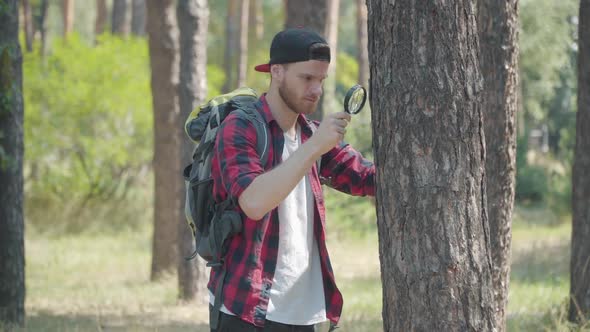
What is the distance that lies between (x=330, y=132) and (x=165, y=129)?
8.96 m

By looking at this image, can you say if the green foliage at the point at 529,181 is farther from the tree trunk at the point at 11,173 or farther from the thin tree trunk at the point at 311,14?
the tree trunk at the point at 11,173

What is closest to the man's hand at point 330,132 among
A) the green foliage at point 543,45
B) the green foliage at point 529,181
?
the green foliage at point 529,181

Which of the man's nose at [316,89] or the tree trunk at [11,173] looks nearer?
the man's nose at [316,89]

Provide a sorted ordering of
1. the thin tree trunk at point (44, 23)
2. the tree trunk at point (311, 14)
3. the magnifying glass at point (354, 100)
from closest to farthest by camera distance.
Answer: the magnifying glass at point (354, 100), the tree trunk at point (311, 14), the thin tree trunk at point (44, 23)

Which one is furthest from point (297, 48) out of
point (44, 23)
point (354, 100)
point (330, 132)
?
point (44, 23)

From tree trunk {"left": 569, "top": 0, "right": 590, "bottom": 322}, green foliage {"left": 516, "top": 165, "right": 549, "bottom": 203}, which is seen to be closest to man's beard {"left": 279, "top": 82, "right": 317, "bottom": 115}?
tree trunk {"left": 569, "top": 0, "right": 590, "bottom": 322}

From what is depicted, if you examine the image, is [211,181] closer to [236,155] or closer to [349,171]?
[236,155]

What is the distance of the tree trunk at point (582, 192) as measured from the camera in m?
6.86

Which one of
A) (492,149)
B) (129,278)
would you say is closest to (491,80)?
(492,149)

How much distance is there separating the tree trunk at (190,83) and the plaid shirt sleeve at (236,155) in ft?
21.0

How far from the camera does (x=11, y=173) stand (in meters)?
7.67

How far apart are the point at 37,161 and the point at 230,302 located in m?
15.3

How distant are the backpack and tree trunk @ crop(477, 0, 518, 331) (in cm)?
251

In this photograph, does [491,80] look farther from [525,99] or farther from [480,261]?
[525,99]
